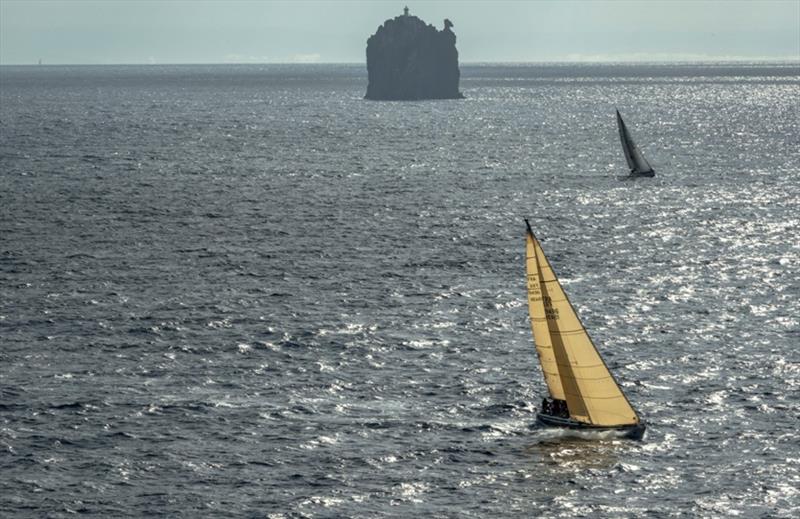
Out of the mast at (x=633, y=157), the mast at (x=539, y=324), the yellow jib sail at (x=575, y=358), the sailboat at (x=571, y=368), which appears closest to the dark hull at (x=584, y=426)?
the sailboat at (x=571, y=368)

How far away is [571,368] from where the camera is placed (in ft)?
177

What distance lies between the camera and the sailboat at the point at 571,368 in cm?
5312

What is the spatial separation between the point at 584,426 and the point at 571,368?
8.17 ft

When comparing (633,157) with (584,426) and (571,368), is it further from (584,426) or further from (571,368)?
(571,368)

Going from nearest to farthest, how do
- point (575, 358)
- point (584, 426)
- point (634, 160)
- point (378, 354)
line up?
point (575, 358) → point (584, 426) → point (378, 354) → point (634, 160)

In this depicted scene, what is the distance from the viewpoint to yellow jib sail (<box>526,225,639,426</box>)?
53.1 meters

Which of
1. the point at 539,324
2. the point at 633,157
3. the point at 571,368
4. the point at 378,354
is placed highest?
the point at 539,324

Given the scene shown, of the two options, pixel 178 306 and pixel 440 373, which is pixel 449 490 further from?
pixel 178 306

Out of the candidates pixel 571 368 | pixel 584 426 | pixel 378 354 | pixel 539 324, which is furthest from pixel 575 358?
pixel 378 354

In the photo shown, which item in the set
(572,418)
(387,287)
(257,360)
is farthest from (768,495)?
(387,287)

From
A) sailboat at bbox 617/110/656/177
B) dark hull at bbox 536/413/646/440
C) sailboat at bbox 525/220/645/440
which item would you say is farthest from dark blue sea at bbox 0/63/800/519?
sailboat at bbox 617/110/656/177

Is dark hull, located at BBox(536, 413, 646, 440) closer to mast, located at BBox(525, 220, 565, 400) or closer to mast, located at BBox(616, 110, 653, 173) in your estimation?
mast, located at BBox(525, 220, 565, 400)

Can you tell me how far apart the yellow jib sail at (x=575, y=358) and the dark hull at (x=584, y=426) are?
197 mm

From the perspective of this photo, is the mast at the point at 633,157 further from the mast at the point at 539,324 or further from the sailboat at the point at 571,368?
the sailboat at the point at 571,368
